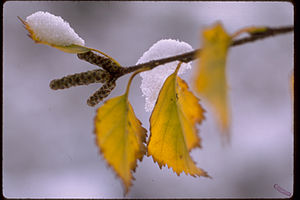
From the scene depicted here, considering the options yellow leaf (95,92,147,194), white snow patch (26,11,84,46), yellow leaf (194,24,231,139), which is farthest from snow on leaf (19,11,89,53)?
yellow leaf (194,24,231,139)

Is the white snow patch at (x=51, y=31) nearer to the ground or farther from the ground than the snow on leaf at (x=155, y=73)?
farther from the ground

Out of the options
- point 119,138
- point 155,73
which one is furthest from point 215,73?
point 155,73

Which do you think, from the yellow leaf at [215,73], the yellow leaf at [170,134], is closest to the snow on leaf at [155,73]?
the yellow leaf at [170,134]

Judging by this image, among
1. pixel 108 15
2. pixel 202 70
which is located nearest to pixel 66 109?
pixel 108 15

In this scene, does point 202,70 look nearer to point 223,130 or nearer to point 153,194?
point 223,130

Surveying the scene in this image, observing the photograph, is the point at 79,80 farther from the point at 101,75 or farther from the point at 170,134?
the point at 170,134

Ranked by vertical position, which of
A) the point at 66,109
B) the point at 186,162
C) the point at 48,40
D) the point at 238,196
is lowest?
the point at 238,196

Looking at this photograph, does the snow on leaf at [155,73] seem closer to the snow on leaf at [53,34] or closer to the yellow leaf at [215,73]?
the snow on leaf at [53,34]
